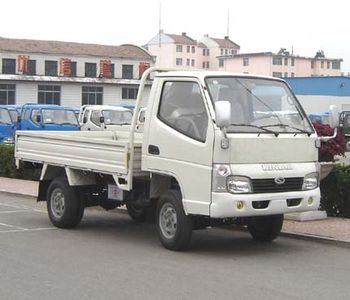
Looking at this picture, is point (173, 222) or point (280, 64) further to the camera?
point (280, 64)

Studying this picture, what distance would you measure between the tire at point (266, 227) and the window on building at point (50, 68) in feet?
168

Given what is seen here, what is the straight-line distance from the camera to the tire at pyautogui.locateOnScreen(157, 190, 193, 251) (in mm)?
8523

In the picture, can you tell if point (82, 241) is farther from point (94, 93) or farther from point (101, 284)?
point (94, 93)

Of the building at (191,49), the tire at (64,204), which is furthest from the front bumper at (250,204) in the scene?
the building at (191,49)

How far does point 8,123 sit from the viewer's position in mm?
25094

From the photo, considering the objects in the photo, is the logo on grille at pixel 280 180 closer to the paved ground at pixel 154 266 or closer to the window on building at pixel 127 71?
the paved ground at pixel 154 266

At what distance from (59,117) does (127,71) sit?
38.7 meters

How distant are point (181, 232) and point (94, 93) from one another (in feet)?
176

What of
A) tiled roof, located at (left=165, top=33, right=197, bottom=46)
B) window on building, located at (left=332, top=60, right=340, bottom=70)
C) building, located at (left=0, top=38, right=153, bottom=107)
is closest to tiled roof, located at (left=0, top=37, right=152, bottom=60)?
building, located at (left=0, top=38, right=153, bottom=107)

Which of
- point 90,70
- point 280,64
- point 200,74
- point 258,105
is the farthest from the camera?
point 280,64

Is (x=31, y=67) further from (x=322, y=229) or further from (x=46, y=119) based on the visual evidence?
(x=322, y=229)

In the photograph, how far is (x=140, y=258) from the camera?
8.34 meters

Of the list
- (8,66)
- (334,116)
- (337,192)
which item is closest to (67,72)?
(8,66)

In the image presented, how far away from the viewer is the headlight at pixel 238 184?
26.8 feet
